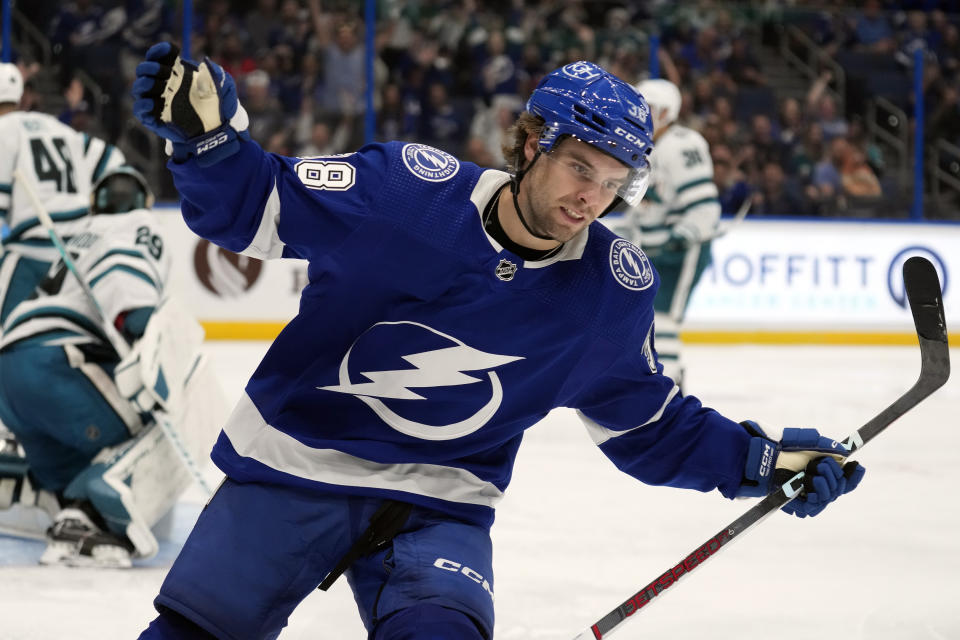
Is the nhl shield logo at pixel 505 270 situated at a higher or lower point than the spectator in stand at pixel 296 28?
higher

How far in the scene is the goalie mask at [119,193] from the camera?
2988 mm

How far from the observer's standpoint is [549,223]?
158 centimetres

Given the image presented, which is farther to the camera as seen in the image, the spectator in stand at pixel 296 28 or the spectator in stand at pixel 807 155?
the spectator in stand at pixel 807 155

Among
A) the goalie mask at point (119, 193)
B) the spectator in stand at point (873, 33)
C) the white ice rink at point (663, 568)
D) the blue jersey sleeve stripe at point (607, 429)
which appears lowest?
the spectator in stand at point (873, 33)

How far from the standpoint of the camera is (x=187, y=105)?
1.37 meters

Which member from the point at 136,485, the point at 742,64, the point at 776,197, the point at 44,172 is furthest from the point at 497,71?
the point at 136,485

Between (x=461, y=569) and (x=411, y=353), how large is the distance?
0.97 feet

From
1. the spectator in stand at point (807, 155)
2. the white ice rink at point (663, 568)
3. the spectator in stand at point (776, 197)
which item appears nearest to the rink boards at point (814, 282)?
the spectator in stand at point (776, 197)

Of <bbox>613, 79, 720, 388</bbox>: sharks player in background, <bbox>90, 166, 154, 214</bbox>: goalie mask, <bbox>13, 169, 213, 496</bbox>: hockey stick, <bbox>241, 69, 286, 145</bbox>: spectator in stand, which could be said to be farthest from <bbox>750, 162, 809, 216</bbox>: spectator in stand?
<bbox>13, 169, 213, 496</bbox>: hockey stick

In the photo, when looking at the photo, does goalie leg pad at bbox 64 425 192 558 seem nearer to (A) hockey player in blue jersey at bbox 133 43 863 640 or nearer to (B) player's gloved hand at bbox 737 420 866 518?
(A) hockey player in blue jersey at bbox 133 43 863 640

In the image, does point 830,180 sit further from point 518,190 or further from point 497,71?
point 518,190

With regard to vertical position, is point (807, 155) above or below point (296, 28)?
below

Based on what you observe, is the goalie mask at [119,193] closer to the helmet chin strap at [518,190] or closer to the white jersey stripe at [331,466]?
the white jersey stripe at [331,466]

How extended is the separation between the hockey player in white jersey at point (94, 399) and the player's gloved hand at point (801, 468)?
62.1 inches
